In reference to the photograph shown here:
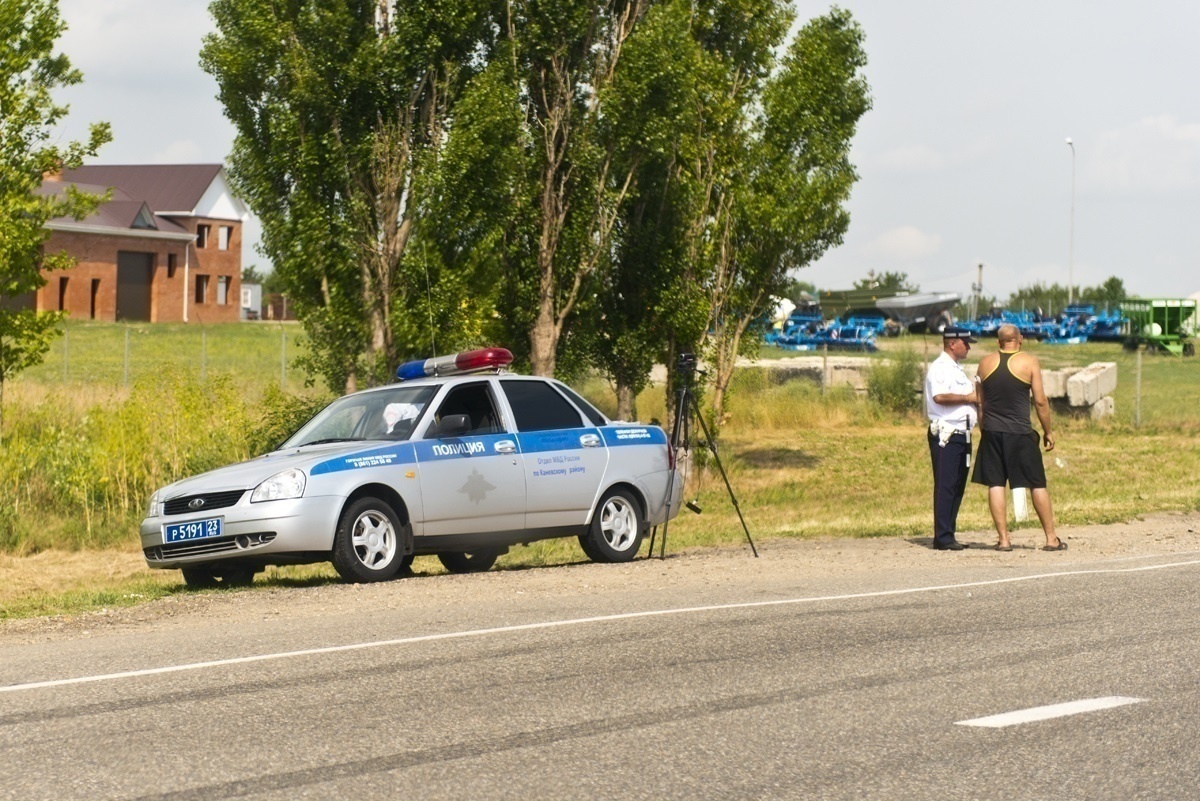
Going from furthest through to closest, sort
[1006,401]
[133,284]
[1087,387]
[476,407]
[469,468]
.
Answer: [133,284]
[1087,387]
[1006,401]
[476,407]
[469,468]

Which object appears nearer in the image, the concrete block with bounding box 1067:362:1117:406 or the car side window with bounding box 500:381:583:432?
the car side window with bounding box 500:381:583:432

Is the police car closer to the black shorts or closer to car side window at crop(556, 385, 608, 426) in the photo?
car side window at crop(556, 385, 608, 426)

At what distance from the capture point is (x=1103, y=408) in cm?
3756

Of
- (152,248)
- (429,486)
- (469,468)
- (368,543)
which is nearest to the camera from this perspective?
(368,543)

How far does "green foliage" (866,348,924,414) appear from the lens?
128ft

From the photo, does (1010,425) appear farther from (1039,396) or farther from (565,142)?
(565,142)

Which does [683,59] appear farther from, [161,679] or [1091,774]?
[1091,774]

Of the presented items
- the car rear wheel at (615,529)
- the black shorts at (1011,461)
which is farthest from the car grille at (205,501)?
the black shorts at (1011,461)

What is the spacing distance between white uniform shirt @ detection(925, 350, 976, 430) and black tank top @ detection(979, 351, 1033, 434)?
22 centimetres

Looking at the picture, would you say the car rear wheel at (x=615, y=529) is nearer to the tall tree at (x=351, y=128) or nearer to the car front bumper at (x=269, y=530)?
the car front bumper at (x=269, y=530)

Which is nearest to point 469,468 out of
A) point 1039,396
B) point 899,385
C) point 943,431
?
point 943,431

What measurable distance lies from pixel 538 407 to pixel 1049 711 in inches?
298

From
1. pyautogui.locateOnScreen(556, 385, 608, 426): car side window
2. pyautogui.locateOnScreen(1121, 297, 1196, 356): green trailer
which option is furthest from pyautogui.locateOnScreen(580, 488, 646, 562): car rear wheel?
pyautogui.locateOnScreen(1121, 297, 1196, 356): green trailer

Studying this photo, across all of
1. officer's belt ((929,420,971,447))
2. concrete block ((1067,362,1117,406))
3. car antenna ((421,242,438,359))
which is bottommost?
officer's belt ((929,420,971,447))
